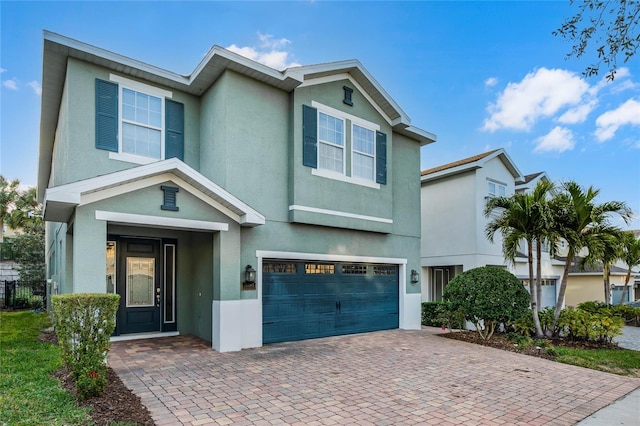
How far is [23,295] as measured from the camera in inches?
820

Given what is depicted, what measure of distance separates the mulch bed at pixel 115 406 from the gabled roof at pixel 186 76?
6.86 meters

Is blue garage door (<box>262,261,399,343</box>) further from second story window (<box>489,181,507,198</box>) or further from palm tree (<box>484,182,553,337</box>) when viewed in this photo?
second story window (<box>489,181,507,198</box>)

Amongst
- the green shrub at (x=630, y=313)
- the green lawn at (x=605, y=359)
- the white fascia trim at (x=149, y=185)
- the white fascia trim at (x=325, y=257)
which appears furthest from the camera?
the green shrub at (x=630, y=313)

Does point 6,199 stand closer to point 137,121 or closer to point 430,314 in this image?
point 137,121

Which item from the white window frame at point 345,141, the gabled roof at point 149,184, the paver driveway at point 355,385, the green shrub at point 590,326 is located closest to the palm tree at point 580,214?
the green shrub at point 590,326

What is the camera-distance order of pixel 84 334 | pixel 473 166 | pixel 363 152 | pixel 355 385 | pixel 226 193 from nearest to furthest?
pixel 84 334 < pixel 355 385 < pixel 226 193 < pixel 363 152 < pixel 473 166

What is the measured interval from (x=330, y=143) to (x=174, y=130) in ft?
14.1

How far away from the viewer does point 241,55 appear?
31.7ft

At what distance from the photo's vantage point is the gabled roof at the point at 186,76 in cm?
885

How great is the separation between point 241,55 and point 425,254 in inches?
483

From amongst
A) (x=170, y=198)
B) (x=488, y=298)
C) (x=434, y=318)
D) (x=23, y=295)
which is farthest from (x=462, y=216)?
(x=23, y=295)

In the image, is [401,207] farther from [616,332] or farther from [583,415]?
[583,415]

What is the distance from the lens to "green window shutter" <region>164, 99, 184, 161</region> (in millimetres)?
10227

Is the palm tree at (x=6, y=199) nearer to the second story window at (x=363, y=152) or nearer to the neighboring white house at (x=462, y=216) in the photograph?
the second story window at (x=363, y=152)
